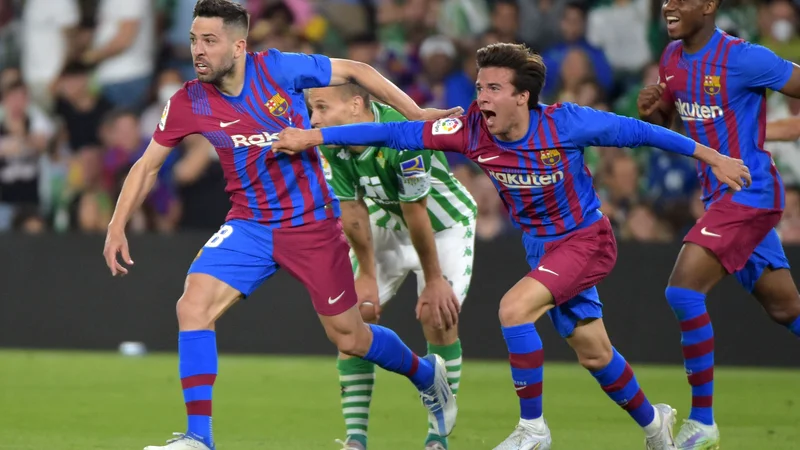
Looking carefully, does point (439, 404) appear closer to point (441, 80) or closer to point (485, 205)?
point (485, 205)

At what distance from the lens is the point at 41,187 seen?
40.5ft

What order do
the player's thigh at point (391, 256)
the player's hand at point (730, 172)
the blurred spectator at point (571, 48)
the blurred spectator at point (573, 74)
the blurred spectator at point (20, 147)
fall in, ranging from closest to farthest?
1. the player's hand at point (730, 172)
2. the player's thigh at point (391, 256)
3. the blurred spectator at point (573, 74)
4. the blurred spectator at point (571, 48)
5. the blurred spectator at point (20, 147)

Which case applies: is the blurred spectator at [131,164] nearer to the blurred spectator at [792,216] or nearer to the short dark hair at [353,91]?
the blurred spectator at [792,216]

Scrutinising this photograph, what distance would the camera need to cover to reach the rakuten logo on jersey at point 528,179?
5867 mm

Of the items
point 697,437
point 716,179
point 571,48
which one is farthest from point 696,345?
point 571,48

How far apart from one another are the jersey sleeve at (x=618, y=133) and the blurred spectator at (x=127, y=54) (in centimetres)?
749

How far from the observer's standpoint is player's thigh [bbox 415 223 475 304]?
7.08 meters

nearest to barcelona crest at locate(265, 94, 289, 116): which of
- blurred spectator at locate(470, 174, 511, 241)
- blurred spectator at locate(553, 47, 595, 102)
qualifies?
blurred spectator at locate(470, 174, 511, 241)

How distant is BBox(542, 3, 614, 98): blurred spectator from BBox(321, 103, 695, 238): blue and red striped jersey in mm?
5489

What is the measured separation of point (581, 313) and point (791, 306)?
56.5 inches

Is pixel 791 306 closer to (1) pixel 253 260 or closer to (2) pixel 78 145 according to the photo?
(1) pixel 253 260

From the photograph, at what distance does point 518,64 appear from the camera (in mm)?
5836

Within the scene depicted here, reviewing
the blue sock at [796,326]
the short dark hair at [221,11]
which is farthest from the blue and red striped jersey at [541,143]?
the blue sock at [796,326]

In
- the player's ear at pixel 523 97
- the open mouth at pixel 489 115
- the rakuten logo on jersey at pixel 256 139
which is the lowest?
the rakuten logo on jersey at pixel 256 139
